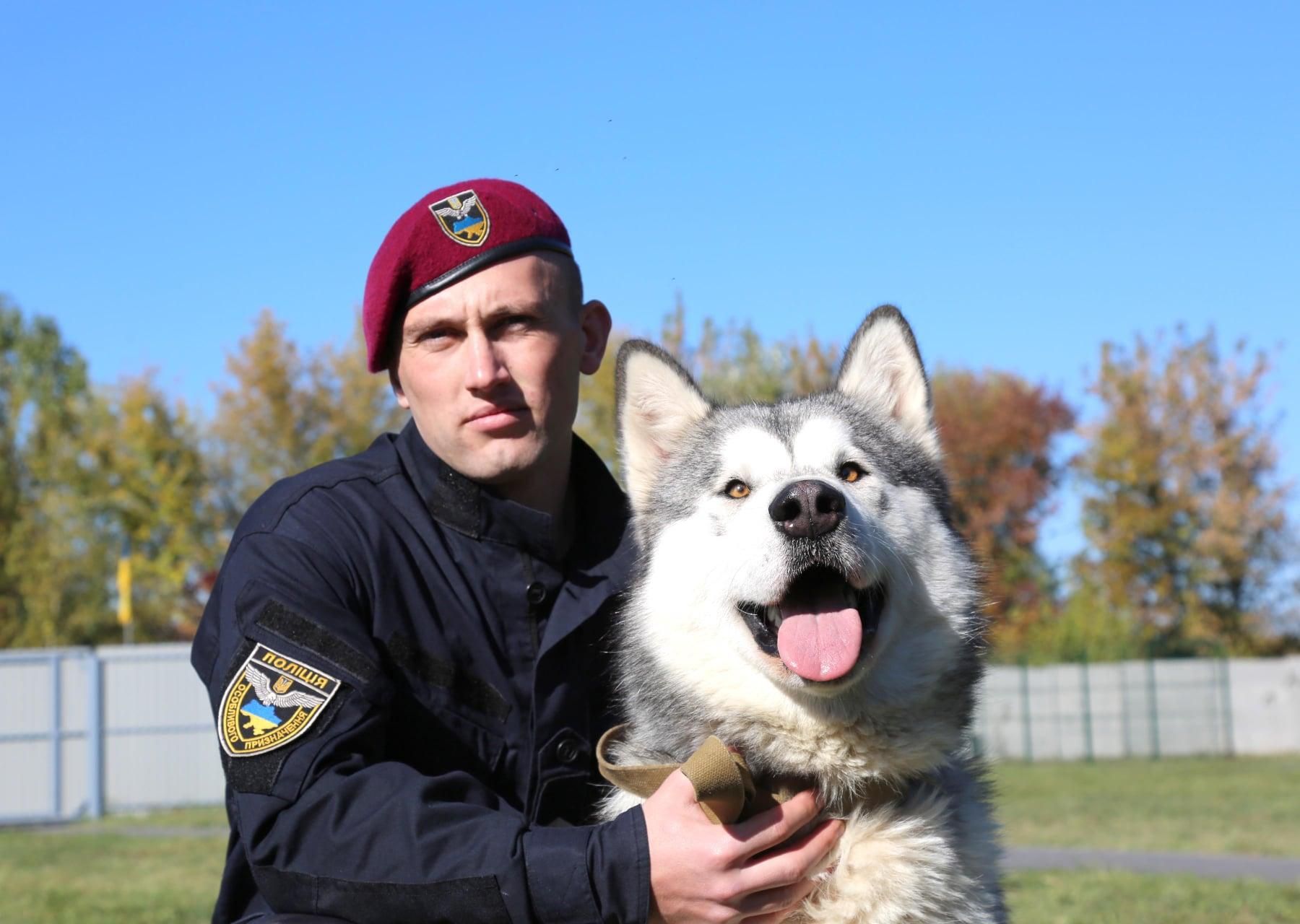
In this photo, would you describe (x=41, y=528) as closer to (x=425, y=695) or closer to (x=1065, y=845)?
(x=1065, y=845)

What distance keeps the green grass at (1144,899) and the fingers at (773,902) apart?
13.9ft

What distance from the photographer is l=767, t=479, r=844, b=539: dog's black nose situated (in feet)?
11.2

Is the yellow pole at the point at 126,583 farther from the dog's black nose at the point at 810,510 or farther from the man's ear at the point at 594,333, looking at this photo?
the dog's black nose at the point at 810,510

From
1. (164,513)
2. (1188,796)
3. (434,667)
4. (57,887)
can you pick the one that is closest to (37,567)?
(164,513)

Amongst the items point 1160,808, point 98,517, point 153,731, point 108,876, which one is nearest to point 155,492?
point 98,517

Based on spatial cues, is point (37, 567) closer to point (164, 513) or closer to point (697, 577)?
point (164, 513)

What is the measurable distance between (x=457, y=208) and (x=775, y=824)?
2.08m

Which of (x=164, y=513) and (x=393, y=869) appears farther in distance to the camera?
(x=164, y=513)

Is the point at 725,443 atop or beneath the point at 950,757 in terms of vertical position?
atop

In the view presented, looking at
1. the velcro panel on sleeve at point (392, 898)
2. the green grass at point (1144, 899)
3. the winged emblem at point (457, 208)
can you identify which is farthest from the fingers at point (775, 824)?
the green grass at point (1144, 899)

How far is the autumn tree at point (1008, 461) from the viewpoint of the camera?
44.6 meters

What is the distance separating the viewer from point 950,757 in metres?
3.68

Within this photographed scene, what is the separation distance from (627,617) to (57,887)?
31.5ft

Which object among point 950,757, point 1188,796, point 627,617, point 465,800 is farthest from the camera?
point 1188,796
